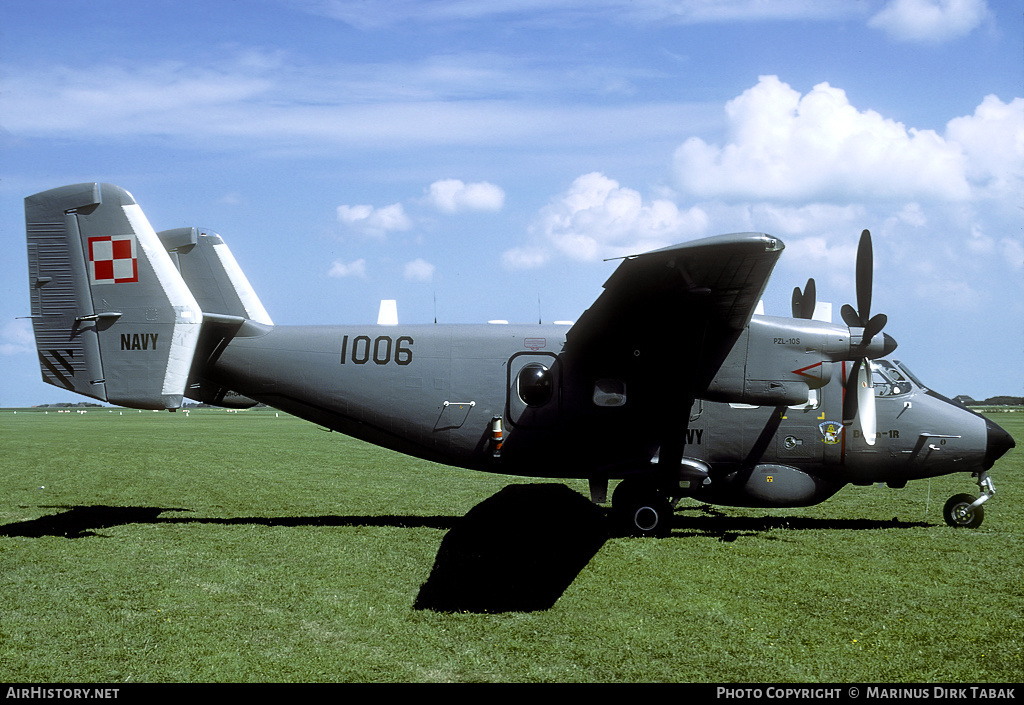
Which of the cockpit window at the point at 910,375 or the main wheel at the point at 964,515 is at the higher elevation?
the cockpit window at the point at 910,375

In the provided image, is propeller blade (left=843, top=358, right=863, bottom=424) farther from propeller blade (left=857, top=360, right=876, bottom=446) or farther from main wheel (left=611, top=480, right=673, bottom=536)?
main wheel (left=611, top=480, right=673, bottom=536)

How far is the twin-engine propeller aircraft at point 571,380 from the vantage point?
12.3 m

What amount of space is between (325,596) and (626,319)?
642 cm

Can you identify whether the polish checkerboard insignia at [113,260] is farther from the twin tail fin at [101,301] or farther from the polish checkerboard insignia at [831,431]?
the polish checkerboard insignia at [831,431]

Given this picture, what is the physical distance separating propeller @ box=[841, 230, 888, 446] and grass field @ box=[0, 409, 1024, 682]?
2096 millimetres

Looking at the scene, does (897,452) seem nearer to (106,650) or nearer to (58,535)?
(106,650)

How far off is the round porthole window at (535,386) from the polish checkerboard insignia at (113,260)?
6.95m

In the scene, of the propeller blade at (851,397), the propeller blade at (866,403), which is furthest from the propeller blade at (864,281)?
the propeller blade at (866,403)

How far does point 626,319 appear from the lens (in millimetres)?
12492

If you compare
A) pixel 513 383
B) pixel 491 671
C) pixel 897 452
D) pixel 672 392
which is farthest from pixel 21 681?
pixel 897 452

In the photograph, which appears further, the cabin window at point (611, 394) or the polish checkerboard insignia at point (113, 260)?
the cabin window at point (611, 394)

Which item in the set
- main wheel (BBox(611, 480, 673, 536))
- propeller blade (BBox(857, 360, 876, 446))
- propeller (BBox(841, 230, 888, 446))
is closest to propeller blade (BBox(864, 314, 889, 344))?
propeller (BBox(841, 230, 888, 446))

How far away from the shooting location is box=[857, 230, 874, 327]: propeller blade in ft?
40.5

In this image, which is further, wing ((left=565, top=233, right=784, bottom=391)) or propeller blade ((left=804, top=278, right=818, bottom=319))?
propeller blade ((left=804, top=278, right=818, bottom=319))
